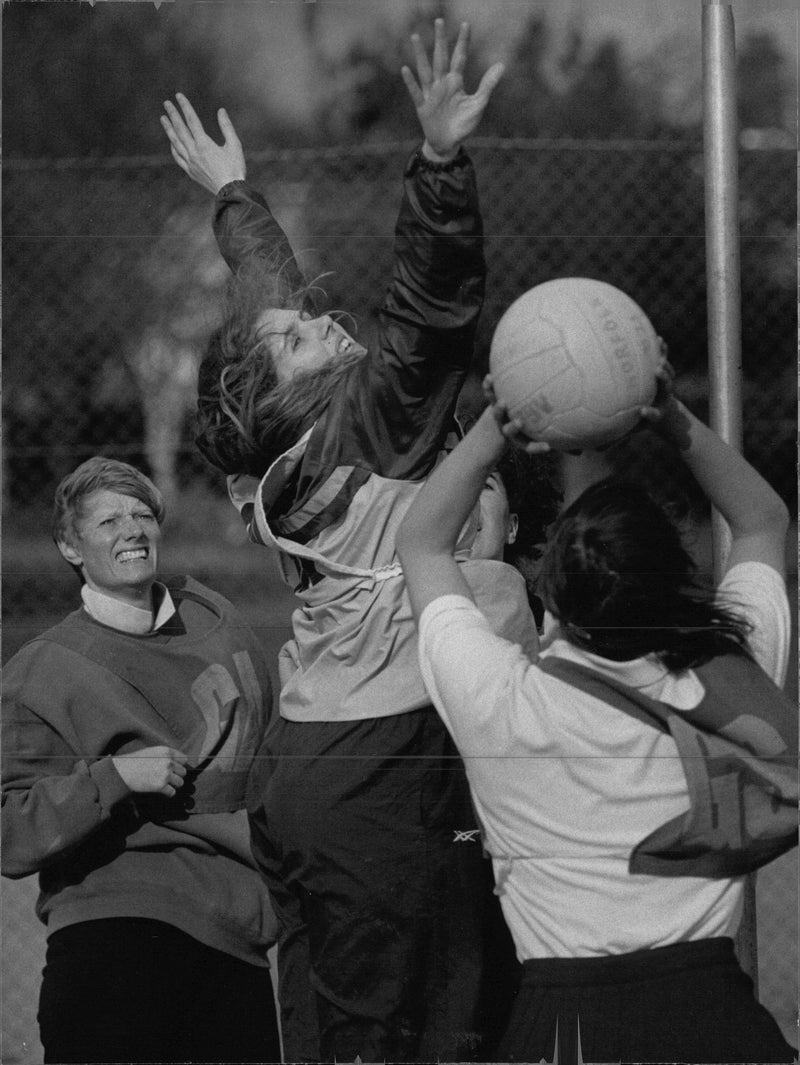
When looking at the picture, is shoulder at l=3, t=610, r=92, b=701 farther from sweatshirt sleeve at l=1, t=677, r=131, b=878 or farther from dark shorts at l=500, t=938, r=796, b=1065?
dark shorts at l=500, t=938, r=796, b=1065

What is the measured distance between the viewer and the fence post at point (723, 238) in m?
2.62

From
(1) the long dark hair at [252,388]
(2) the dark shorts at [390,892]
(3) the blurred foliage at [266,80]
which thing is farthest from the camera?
(3) the blurred foliage at [266,80]

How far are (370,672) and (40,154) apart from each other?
4.27 feet

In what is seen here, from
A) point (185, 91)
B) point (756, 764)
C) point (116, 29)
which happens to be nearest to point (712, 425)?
point (756, 764)

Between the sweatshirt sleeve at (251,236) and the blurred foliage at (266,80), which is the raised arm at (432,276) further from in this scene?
the blurred foliage at (266,80)

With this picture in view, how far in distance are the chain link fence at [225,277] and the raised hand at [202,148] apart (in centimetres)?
17

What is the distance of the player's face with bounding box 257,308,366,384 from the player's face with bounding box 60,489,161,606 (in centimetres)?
39

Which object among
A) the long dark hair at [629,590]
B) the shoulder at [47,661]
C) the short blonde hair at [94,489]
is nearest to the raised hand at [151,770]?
the shoulder at [47,661]

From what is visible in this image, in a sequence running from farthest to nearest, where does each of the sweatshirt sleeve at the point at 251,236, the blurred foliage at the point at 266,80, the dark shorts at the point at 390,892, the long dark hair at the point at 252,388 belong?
the blurred foliage at the point at 266,80 → the sweatshirt sleeve at the point at 251,236 → the long dark hair at the point at 252,388 → the dark shorts at the point at 390,892

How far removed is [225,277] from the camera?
2662mm

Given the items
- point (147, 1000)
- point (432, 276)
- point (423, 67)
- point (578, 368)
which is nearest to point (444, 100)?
point (423, 67)

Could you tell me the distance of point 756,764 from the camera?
2.01 metres

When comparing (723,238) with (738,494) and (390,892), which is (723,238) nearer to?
(738,494)

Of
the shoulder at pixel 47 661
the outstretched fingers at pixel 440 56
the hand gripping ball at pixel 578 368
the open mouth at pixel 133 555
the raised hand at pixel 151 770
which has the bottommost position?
the raised hand at pixel 151 770
